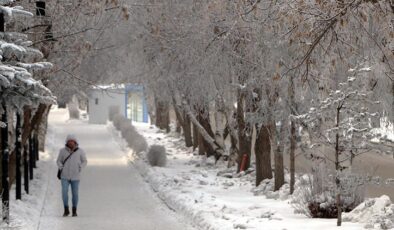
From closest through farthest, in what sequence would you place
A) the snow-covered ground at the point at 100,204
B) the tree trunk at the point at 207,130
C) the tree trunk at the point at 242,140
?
1. the snow-covered ground at the point at 100,204
2. the tree trunk at the point at 242,140
3. the tree trunk at the point at 207,130

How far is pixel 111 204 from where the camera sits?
18094 mm

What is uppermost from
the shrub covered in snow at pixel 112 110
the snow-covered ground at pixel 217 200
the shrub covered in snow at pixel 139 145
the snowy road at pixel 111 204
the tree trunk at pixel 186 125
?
the shrub covered in snow at pixel 112 110

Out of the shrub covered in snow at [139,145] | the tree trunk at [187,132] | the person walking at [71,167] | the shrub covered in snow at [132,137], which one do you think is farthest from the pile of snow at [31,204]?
the tree trunk at [187,132]

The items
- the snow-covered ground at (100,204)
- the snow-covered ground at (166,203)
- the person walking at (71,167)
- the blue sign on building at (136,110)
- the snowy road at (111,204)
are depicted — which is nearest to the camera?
the snow-covered ground at (166,203)

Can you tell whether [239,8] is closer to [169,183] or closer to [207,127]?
[169,183]

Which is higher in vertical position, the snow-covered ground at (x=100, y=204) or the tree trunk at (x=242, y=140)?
the tree trunk at (x=242, y=140)

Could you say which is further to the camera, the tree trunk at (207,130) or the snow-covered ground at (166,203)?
the tree trunk at (207,130)

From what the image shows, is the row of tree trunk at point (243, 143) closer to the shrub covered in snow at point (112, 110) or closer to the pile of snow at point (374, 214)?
the pile of snow at point (374, 214)

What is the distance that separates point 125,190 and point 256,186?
3.48 m

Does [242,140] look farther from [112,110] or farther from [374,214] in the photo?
[112,110]

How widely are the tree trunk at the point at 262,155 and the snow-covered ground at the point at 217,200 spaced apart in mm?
468

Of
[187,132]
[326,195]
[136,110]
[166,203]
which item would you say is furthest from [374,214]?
[136,110]

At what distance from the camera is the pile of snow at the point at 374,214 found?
1215cm

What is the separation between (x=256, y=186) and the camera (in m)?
21.0
